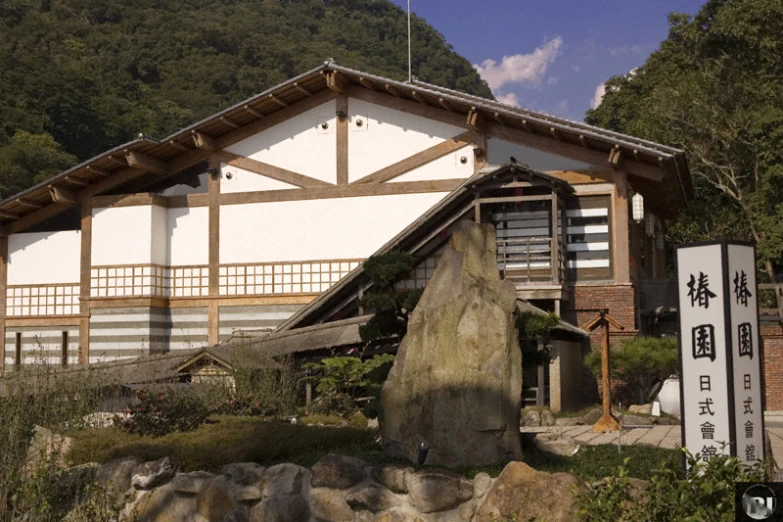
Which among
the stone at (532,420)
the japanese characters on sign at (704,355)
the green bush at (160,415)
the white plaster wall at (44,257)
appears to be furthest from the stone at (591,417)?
the white plaster wall at (44,257)

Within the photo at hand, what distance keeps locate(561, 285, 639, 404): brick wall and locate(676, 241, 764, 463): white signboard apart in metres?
14.8

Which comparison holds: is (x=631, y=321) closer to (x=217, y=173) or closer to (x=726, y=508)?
(x=217, y=173)

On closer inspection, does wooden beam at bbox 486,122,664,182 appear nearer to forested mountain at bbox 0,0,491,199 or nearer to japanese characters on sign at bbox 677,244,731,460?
japanese characters on sign at bbox 677,244,731,460

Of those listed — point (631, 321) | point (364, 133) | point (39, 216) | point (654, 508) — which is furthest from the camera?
point (39, 216)

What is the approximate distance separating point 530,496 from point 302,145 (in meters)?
18.7

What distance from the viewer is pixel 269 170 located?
85.4 ft

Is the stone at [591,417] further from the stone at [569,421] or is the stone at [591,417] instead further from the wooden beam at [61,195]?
the wooden beam at [61,195]

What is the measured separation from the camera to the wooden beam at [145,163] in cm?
2550

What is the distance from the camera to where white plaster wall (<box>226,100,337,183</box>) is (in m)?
25.7

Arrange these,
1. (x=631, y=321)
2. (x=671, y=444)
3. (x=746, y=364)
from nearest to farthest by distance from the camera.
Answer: (x=746, y=364) → (x=671, y=444) → (x=631, y=321)

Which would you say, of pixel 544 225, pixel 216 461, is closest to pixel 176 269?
pixel 544 225

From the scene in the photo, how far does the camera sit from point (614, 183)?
23328 mm

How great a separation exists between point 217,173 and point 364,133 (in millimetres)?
4000

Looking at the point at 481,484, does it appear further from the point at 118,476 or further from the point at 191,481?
the point at 118,476
